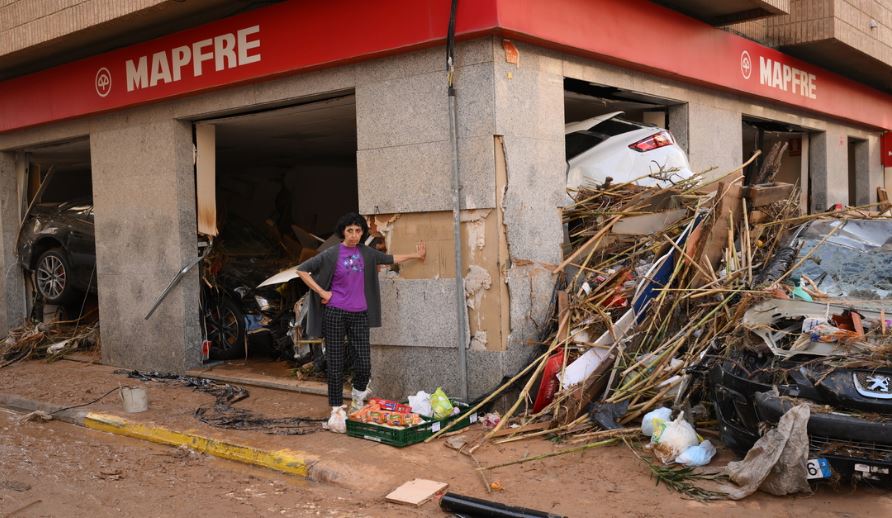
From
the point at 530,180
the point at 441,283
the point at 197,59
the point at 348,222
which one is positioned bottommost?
the point at 441,283

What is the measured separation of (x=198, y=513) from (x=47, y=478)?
5.36 ft

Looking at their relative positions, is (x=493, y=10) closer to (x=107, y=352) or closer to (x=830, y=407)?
(x=830, y=407)

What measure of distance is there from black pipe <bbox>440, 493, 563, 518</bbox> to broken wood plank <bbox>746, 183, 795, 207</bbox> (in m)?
4.26

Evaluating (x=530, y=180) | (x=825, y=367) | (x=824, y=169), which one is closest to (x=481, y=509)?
(x=825, y=367)

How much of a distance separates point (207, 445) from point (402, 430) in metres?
1.75

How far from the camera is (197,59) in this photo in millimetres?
→ 8938

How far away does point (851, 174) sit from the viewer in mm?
Answer: 16734

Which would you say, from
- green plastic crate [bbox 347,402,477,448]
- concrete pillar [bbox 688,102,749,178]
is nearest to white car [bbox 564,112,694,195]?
concrete pillar [bbox 688,102,749,178]

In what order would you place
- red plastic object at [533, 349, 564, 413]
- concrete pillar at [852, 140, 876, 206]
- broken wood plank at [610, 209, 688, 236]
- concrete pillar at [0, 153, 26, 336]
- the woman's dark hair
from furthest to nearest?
concrete pillar at [852, 140, 876, 206]
concrete pillar at [0, 153, 26, 336]
broken wood plank at [610, 209, 688, 236]
the woman's dark hair
red plastic object at [533, 349, 564, 413]

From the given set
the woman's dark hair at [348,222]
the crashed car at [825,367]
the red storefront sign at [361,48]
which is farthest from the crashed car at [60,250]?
the crashed car at [825,367]

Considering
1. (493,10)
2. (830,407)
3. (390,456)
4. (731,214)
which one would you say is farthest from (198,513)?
(731,214)

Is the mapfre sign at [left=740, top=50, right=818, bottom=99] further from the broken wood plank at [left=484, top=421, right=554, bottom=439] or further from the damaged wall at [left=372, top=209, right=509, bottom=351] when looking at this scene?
the broken wood plank at [left=484, top=421, right=554, bottom=439]

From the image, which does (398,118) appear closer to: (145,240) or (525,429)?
(525,429)

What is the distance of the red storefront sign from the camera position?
692cm
